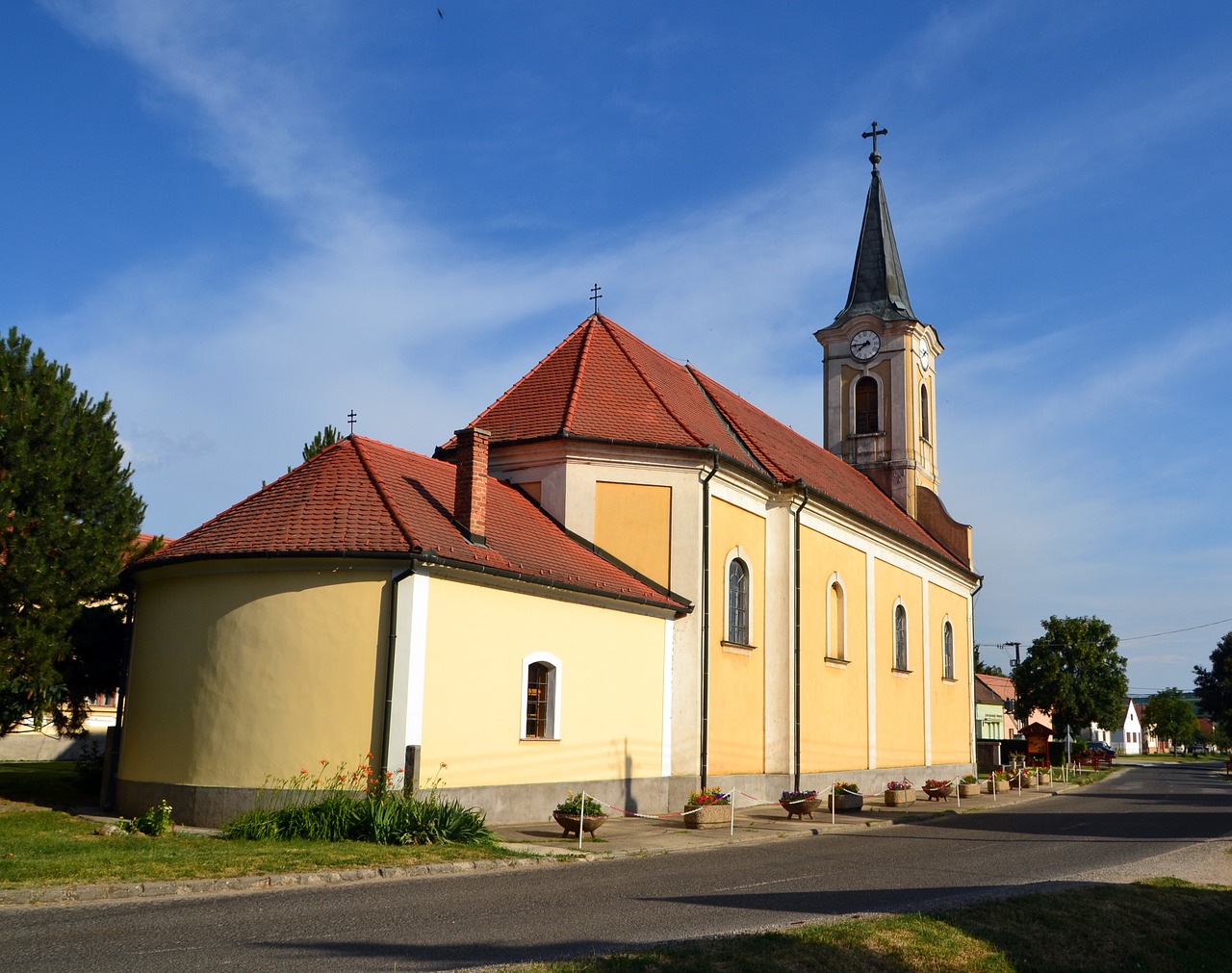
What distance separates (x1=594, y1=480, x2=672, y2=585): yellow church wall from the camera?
923 inches

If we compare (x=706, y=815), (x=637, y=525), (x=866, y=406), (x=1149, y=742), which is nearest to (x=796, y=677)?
(x=637, y=525)

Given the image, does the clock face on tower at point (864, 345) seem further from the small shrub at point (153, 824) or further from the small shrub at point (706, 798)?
the small shrub at point (153, 824)

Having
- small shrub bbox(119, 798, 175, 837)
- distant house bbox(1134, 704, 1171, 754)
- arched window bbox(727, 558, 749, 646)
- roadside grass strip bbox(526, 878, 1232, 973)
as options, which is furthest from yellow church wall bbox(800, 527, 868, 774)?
distant house bbox(1134, 704, 1171, 754)

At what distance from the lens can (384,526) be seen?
17.8m

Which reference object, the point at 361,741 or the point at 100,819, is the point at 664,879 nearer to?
the point at 361,741

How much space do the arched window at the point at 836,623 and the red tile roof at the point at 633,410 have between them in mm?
2336

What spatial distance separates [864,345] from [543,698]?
24309 mm

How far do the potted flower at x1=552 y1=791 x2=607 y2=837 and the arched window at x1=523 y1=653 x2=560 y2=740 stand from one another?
175cm

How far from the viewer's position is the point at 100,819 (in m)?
17.4

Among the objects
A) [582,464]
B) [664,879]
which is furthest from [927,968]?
[582,464]

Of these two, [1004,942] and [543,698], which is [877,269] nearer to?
[543,698]

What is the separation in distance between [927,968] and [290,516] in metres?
12.9

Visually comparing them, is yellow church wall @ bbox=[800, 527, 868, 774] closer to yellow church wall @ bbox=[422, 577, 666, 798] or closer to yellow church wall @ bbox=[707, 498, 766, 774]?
yellow church wall @ bbox=[707, 498, 766, 774]

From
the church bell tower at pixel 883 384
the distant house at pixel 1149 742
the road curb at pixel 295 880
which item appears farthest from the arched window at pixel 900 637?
the distant house at pixel 1149 742
